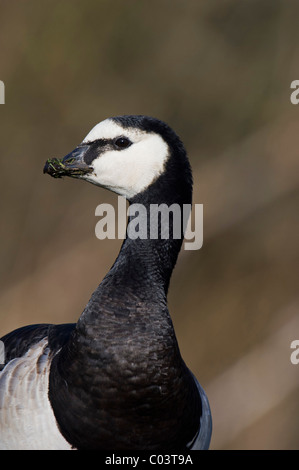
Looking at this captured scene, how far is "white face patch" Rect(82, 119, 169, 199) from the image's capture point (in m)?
2.38

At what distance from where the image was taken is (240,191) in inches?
174

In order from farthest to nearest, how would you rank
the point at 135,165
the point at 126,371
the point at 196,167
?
1. the point at 196,167
2. the point at 135,165
3. the point at 126,371

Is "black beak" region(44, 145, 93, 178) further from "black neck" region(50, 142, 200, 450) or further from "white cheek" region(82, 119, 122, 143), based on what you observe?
"black neck" region(50, 142, 200, 450)

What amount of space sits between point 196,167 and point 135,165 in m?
2.19

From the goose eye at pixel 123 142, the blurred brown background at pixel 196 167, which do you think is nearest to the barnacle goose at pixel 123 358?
the goose eye at pixel 123 142

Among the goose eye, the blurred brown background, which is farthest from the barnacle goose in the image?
the blurred brown background

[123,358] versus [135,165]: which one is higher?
[135,165]

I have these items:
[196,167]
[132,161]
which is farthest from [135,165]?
[196,167]

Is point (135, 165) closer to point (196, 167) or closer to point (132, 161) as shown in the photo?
point (132, 161)

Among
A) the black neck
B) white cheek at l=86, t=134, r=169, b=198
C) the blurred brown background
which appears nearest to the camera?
the black neck

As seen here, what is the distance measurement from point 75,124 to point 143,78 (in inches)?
23.3

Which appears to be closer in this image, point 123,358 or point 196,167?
point 123,358

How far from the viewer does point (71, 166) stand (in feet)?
7.94

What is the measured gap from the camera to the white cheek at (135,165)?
2383 millimetres
